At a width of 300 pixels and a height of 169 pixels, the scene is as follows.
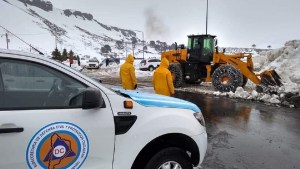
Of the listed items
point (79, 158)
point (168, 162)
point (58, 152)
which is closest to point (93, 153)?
point (79, 158)

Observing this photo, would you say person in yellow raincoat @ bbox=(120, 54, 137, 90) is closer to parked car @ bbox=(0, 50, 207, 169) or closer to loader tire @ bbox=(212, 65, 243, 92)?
parked car @ bbox=(0, 50, 207, 169)

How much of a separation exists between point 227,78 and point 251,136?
302 inches

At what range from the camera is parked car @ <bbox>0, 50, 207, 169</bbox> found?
277cm

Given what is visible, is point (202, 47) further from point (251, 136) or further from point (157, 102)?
point (157, 102)

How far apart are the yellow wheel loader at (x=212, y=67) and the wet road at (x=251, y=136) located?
A: 110 inches

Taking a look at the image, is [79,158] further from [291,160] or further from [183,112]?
[291,160]

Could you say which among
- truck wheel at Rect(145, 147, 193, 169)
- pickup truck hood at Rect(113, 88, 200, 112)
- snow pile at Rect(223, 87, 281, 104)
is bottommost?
snow pile at Rect(223, 87, 281, 104)

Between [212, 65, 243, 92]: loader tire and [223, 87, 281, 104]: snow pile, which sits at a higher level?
[212, 65, 243, 92]: loader tire

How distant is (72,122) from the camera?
2982 millimetres

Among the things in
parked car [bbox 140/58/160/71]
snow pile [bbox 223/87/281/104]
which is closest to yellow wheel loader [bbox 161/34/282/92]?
snow pile [bbox 223/87/281/104]

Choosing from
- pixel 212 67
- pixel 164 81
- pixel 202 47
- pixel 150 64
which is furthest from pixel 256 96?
pixel 150 64

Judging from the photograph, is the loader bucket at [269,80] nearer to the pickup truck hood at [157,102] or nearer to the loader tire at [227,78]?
the loader tire at [227,78]

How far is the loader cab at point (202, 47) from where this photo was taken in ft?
55.1

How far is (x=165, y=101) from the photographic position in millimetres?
3752
